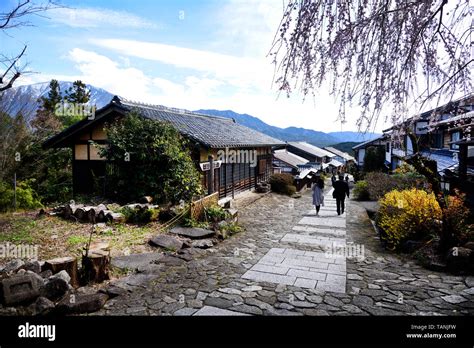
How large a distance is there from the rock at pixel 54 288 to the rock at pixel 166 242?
314 centimetres

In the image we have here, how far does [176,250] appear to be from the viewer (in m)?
7.63

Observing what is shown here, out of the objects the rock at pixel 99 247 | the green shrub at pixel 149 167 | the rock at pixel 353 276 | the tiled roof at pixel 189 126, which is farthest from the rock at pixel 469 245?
the tiled roof at pixel 189 126

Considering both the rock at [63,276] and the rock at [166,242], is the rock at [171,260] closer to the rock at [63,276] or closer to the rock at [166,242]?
the rock at [166,242]

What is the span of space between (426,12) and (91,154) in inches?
605

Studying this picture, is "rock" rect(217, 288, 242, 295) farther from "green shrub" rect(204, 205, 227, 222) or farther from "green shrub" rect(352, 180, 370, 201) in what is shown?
"green shrub" rect(352, 180, 370, 201)

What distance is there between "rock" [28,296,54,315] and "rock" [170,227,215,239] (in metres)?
4.57

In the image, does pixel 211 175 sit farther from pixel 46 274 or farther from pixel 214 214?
pixel 46 274

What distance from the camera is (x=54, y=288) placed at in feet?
15.4

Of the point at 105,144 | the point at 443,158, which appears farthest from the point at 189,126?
the point at 443,158

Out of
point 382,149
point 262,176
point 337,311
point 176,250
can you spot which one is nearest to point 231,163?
point 262,176

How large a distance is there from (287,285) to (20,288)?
166 inches

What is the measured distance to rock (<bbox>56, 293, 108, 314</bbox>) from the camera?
434cm
